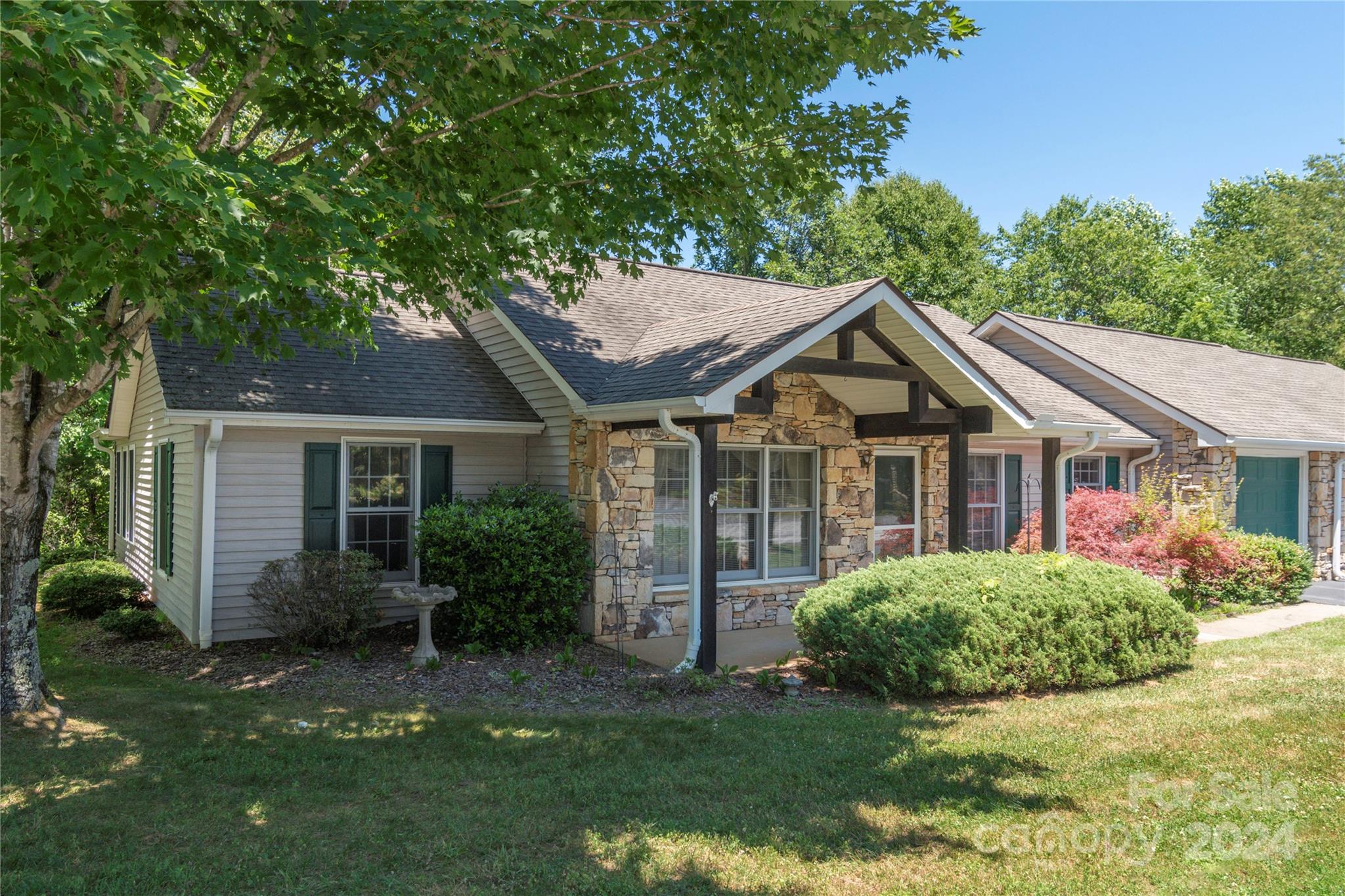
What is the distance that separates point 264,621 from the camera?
9.66m

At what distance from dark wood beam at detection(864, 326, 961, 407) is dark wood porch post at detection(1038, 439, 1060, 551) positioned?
2147 mm

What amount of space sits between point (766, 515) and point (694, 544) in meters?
2.80

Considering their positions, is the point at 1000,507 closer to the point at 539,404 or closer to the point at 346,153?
the point at 539,404

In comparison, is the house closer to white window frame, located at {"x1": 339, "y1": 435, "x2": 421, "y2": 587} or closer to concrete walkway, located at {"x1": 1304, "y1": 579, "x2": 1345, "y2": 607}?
white window frame, located at {"x1": 339, "y1": 435, "x2": 421, "y2": 587}

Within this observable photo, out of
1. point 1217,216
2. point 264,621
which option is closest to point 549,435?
point 264,621

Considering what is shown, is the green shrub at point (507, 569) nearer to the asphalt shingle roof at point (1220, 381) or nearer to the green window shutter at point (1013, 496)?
the green window shutter at point (1013, 496)

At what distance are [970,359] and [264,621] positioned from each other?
8479mm

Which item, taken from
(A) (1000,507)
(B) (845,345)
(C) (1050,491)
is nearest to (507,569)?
(B) (845,345)

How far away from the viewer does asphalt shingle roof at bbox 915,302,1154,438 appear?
14039mm

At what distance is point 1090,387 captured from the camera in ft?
54.5

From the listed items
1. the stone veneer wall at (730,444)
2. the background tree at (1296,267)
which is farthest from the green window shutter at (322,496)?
the background tree at (1296,267)

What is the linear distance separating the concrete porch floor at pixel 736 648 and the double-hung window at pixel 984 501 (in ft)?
15.8

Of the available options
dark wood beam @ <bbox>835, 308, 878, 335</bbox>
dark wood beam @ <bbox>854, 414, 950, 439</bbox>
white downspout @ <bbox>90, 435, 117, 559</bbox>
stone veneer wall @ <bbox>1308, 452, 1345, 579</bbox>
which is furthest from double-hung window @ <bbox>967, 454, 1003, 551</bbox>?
white downspout @ <bbox>90, 435, 117, 559</bbox>

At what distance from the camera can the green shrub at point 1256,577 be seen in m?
12.8
